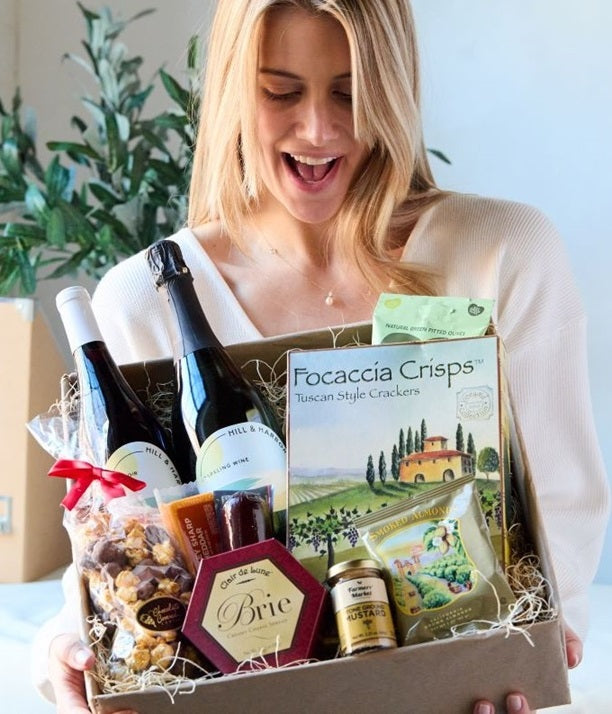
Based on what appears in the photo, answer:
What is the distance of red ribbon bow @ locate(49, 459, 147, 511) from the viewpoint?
0.81 meters

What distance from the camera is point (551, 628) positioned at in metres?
0.69

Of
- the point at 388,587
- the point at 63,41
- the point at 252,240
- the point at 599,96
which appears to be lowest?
the point at 388,587

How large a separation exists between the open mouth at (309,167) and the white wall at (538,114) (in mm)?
1083

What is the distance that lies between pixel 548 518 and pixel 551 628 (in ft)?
1.60

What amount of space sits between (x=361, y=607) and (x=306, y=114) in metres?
0.62

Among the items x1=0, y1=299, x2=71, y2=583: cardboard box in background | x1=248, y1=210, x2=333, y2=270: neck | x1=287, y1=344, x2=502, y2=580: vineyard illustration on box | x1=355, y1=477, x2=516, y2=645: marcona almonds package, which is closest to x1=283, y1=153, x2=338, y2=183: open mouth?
x1=248, y1=210, x2=333, y2=270: neck

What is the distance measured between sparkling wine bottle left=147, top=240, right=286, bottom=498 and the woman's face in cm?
26

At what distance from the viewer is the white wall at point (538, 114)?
2160 millimetres

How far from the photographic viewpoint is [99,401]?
0.96 metres

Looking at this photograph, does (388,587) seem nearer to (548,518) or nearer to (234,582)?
(234,582)

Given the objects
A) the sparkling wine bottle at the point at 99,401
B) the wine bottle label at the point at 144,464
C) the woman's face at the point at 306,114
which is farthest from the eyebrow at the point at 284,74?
the wine bottle label at the point at 144,464

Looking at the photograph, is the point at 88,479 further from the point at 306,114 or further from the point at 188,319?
the point at 306,114

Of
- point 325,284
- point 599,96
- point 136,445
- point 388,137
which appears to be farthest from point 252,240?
point 599,96

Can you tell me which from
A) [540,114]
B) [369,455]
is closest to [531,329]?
[369,455]
